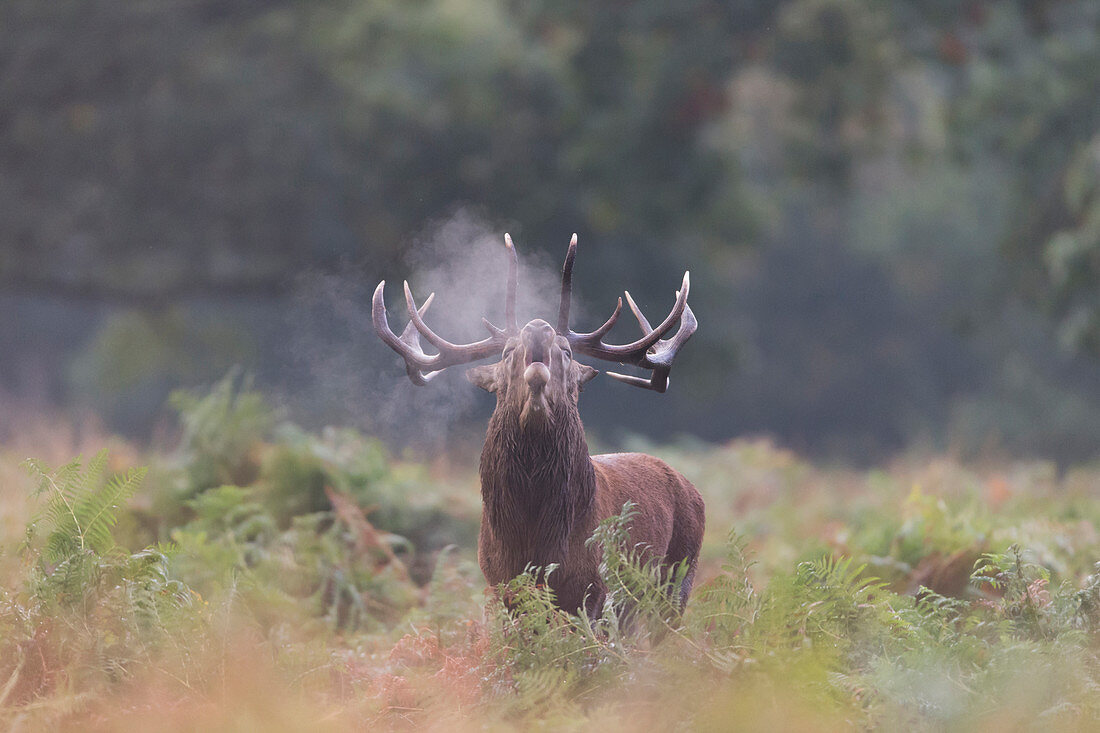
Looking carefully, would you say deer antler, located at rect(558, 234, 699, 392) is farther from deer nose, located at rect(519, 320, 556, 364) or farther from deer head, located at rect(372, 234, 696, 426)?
deer nose, located at rect(519, 320, 556, 364)

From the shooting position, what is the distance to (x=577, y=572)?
5031 millimetres

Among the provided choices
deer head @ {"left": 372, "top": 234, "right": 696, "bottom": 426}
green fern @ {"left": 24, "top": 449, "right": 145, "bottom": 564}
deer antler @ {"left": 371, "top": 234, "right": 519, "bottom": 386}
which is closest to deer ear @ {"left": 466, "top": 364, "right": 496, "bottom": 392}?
deer head @ {"left": 372, "top": 234, "right": 696, "bottom": 426}

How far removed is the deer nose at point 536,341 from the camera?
16.1 ft

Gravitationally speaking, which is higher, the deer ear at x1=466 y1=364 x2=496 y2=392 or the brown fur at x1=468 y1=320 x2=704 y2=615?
the deer ear at x1=466 y1=364 x2=496 y2=392

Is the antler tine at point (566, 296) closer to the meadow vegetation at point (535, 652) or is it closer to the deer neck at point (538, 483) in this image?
the deer neck at point (538, 483)

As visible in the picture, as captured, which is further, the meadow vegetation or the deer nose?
the deer nose

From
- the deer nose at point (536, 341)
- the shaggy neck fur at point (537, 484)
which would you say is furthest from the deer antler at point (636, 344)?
the shaggy neck fur at point (537, 484)

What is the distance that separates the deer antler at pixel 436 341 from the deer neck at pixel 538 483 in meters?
0.38

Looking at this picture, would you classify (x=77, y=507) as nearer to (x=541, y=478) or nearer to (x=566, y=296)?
(x=541, y=478)

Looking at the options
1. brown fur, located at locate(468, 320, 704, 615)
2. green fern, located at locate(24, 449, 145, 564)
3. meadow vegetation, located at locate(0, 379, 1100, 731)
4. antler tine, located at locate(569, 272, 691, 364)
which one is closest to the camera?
meadow vegetation, located at locate(0, 379, 1100, 731)

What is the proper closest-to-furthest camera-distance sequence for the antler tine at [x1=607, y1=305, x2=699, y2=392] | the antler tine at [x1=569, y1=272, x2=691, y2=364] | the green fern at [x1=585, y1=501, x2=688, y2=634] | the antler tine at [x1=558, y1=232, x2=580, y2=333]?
1. the green fern at [x1=585, y1=501, x2=688, y2=634]
2. the antler tine at [x1=558, y1=232, x2=580, y2=333]
3. the antler tine at [x1=569, y1=272, x2=691, y2=364]
4. the antler tine at [x1=607, y1=305, x2=699, y2=392]

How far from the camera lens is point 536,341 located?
4.93 metres

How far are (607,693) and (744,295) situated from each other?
3644 cm

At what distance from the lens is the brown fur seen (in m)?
4.96
